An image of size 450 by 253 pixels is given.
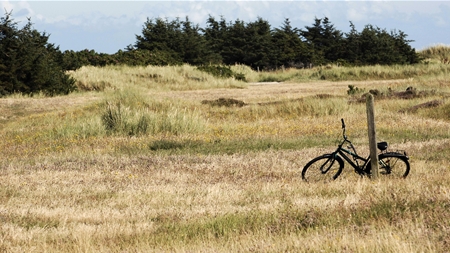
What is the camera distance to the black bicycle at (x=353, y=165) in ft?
37.5

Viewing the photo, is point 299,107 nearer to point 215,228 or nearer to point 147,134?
point 147,134

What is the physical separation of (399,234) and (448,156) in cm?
761

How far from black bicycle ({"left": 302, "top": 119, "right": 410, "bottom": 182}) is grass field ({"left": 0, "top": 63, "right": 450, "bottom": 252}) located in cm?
27

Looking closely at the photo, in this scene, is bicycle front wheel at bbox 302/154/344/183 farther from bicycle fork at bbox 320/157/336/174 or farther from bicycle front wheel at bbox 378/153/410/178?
bicycle front wheel at bbox 378/153/410/178

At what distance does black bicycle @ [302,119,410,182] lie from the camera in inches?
450

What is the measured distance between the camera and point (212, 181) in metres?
Result: 12.0

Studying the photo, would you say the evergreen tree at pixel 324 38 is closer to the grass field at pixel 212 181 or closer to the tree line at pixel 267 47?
the tree line at pixel 267 47

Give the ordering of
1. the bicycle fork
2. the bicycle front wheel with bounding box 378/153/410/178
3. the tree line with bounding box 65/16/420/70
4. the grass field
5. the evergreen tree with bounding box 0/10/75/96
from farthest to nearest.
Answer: the tree line with bounding box 65/16/420/70 → the evergreen tree with bounding box 0/10/75/96 → the bicycle fork → the bicycle front wheel with bounding box 378/153/410/178 → the grass field

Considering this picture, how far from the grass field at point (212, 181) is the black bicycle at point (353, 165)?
274 mm

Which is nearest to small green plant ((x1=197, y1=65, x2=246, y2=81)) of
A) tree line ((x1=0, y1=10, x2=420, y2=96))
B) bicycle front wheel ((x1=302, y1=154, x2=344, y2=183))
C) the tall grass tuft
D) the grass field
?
tree line ((x1=0, y1=10, x2=420, y2=96))

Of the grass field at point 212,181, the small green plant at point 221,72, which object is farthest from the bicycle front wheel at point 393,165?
the small green plant at point 221,72

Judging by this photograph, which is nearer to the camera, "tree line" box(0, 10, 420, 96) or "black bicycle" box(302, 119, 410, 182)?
"black bicycle" box(302, 119, 410, 182)

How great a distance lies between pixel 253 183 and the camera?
459 inches

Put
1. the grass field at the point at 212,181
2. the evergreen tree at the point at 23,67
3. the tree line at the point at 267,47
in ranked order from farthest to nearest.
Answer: the tree line at the point at 267,47
the evergreen tree at the point at 23,67
the grass field at the point at 212,181
